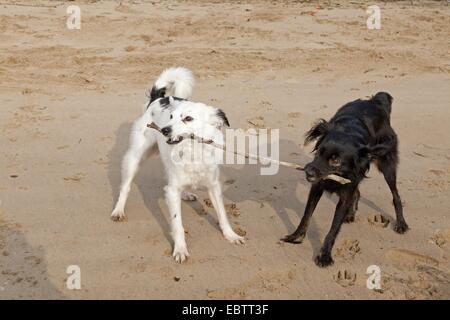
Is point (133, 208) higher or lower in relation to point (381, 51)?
lower

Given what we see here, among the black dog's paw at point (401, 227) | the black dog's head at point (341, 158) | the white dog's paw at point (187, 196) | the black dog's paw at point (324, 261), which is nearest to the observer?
the black dog's head at point (341, 158)

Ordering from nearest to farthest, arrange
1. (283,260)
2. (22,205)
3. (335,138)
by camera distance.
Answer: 1. (335,138)
2. (283,260)
3. (22,205)

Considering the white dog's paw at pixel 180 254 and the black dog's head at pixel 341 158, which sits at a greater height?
the black dog's head at pixel 341 158

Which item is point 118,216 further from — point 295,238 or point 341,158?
point 341,158

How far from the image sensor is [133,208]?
500 cm

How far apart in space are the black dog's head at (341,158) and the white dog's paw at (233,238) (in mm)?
956

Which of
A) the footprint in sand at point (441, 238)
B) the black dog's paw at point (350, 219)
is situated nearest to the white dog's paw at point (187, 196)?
the black dog's paw at point (350, 219)

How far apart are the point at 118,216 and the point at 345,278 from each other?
7.01 feet

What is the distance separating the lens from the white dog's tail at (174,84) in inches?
211

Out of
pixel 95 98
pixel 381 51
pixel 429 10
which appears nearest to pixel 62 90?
pixel 95 98

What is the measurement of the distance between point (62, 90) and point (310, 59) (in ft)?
15.7

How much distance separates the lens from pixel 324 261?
160 inches

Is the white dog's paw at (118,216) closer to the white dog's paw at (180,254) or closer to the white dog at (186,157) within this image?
the white dog at (186,157)

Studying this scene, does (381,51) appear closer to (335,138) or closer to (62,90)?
(62,90)
